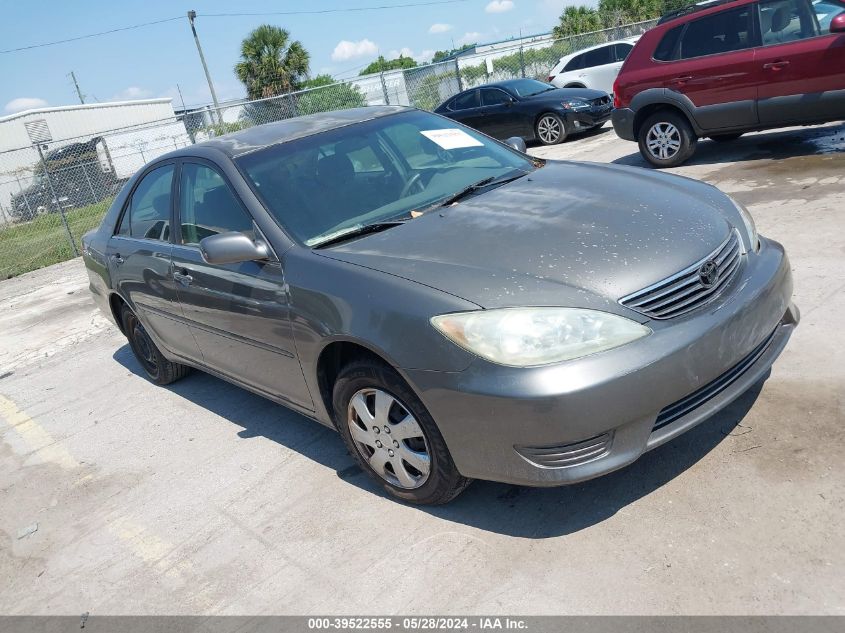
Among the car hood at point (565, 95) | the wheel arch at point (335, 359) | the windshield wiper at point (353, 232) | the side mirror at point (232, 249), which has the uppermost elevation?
the side mirror at point (232, 249)

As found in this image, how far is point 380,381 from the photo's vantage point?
122 inches

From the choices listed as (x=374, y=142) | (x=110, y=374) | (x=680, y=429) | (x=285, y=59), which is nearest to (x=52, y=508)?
(x=110, y=374)

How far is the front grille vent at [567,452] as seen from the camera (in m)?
2.72

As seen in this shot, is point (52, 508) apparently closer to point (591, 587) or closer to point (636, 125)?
point (591, 587)

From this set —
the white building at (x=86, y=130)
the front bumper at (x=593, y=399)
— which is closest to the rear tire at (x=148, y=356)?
the front bumper at (x=593, y=399)

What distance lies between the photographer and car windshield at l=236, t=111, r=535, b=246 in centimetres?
368

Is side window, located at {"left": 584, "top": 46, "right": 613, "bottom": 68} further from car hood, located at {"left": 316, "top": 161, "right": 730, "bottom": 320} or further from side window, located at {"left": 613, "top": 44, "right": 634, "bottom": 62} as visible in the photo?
car hood, located at {"left": 316, "top": 161, "right": 730, "bottom": 320}

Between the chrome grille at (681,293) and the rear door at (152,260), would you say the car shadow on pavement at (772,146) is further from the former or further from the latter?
the rear door at (152,260)

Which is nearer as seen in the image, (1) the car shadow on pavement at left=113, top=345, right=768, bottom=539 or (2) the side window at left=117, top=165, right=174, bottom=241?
(1) the car shadow on pavement at left=113, top=345, right=768, bottom=539

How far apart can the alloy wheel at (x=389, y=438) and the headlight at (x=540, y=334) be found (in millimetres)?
532

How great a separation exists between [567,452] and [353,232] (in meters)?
1.49

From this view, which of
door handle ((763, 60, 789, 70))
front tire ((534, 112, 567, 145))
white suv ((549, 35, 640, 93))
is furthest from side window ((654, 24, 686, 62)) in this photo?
white suv ((549, 35, 640, 93))

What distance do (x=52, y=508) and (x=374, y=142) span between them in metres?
2.73

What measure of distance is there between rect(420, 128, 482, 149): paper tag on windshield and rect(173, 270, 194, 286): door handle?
1.60m
